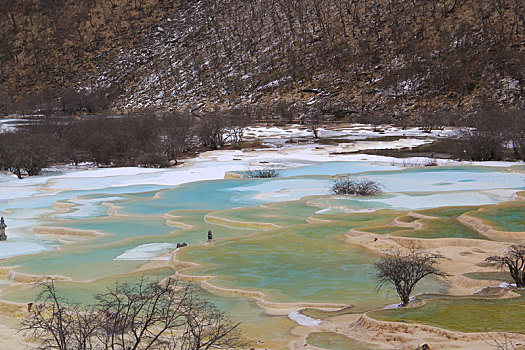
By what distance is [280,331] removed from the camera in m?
7.83

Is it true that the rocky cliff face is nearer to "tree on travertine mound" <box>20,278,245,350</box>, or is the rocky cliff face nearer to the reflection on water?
the reflection on water

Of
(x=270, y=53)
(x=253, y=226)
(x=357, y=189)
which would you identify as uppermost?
(x=270, y=53)

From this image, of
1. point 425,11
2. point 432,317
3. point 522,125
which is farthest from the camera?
point 425,11

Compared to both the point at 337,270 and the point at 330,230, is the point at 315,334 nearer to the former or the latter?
the point at 337,270

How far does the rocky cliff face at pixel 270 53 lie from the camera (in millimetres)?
48875

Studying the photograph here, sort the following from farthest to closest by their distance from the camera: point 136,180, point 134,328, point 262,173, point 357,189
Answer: point 136,180, point 262,173, point 357,189, point 134,328

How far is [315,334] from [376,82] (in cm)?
4624

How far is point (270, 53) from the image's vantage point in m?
61.7

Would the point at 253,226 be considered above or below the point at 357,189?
below

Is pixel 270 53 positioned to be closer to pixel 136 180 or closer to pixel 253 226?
pixel 136 180

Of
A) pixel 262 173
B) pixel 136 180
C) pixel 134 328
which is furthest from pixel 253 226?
pixel 136 180

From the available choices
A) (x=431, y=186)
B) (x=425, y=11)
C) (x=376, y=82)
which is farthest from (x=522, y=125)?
(x=425, y=11)

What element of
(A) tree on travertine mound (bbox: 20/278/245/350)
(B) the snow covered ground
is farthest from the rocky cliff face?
(A) tree on travertine mound (bbox: 20/278/245/350)

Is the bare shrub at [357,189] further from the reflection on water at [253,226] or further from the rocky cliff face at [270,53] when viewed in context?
the rocky cliff face at [270,53]
